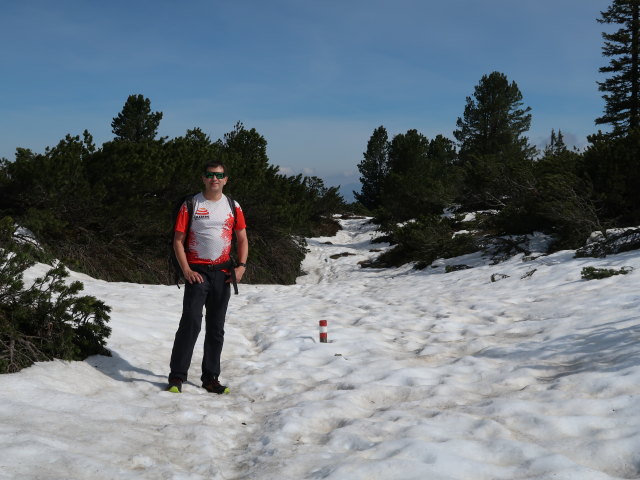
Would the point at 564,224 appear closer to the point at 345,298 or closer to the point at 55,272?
the point at 345,298

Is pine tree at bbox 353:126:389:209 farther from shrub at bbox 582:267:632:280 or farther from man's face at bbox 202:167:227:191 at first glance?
man's face at bbox 202:167:227:191

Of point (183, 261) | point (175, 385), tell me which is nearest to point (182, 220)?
point (183, 261)

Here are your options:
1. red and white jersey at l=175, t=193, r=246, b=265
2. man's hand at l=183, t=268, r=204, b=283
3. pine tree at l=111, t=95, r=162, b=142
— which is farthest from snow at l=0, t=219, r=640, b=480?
pine tree at l=111, t=95, r=162, b=142

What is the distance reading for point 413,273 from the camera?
1477cm

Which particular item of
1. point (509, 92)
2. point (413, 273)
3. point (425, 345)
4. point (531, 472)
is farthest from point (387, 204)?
point (531, 472)

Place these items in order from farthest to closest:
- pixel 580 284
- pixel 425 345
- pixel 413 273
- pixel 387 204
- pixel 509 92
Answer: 1. pixel 509 92
2. pixel 387 204
3. pixel 413 273
4. pixel 580 284
5. pixel 425 345

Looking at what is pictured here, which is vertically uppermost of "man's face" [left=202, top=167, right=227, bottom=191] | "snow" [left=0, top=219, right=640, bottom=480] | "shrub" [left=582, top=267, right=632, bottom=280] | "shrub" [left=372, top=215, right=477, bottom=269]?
"man's face" [left=202, top=167, right=227, bottom=191]

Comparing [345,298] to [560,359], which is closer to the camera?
[560,359]

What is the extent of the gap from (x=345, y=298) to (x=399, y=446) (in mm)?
7616

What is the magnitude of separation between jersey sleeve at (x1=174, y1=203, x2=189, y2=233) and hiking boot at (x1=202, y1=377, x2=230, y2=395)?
1431 mm

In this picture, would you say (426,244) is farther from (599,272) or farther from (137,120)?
(137,120)

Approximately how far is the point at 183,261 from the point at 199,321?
585mm

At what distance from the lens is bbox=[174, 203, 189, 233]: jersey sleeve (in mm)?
4672

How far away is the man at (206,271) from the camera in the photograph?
15.5 feet
